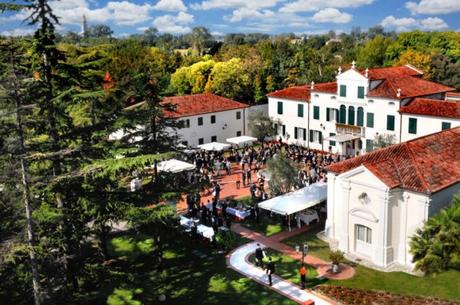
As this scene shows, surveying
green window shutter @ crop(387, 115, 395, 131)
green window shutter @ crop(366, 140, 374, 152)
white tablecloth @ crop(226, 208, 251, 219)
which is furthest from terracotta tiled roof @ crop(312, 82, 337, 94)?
white tablecloth @ crop(226, 208, 251, 219)

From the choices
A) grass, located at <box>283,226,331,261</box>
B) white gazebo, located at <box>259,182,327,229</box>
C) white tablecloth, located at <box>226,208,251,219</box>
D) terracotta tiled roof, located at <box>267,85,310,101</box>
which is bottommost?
grass, located at <box>283,226,331,261</box>

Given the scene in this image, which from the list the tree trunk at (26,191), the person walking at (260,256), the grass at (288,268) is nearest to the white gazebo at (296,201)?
the grass at (288,268)

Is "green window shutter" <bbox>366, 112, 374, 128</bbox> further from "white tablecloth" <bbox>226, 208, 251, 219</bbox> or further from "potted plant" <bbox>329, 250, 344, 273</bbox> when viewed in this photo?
"potted plant" <bbox>329, 250, 344, 273</bbox>

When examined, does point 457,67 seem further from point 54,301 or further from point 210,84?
point 54,301

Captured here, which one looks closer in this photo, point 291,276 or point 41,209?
point 41,209

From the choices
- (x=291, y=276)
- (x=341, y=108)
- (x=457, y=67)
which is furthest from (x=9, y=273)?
(x=457, y=67)

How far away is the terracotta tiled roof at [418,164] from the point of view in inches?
872

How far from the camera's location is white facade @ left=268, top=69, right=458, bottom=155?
4103cm

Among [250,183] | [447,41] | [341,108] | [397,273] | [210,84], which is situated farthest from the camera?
[447,41]

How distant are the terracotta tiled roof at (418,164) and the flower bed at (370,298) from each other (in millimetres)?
4526

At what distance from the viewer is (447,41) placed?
82.7 metres

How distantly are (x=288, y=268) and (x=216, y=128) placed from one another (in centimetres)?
2698

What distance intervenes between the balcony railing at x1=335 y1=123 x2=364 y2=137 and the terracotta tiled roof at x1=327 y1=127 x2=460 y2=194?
1654 centimetres

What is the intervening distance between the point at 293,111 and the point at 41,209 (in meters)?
35.3
